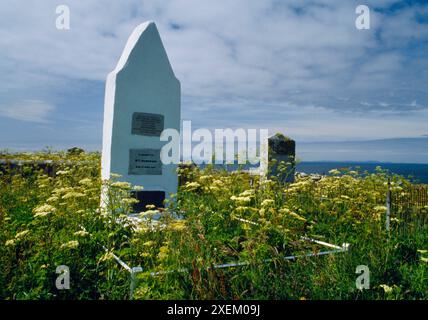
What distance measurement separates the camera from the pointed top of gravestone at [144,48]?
7512mm

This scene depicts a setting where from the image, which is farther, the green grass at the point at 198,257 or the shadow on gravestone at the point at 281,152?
the shadow on gravestone at the point at 281,152

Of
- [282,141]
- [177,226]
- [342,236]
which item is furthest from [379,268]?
[282,141]

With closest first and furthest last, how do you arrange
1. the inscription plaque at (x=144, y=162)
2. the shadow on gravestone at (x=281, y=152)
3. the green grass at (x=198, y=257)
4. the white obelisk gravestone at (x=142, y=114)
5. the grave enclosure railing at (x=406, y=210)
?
the green grass at (x=198, y=257) < the grave enclosure railing at (x=406, y=210) < the white obelisk gravestone at (x=142, y=114) < the inscription plaque at (x=144, y=162) < the shadow on gravestone at (x=281, y=152)

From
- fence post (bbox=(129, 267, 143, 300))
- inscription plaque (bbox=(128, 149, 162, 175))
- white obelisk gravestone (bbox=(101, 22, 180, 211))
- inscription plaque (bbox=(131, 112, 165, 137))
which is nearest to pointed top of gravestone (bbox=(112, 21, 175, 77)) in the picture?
white obelisk gravestone (bbox=(101, 22, 180, 211))

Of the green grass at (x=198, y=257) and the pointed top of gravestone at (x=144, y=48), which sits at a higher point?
the pointed top of gravestone at (x=144, y=48)


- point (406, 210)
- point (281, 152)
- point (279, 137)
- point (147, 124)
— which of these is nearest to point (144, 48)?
point (147, 124)

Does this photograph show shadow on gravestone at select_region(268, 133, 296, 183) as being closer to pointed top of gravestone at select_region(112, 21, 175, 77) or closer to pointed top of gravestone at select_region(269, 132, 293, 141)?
pointed top of gravestone at select_region(269, 132, 293, 141)

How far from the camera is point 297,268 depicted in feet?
12.1

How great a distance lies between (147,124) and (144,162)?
846mm

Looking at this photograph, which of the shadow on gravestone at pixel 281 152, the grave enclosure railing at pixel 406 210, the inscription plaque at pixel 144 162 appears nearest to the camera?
the grave enclosure railing at pixel 406 210

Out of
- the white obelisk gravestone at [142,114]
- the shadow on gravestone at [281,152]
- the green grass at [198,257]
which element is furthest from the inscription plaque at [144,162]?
the shadow on gravestone at [281,152]

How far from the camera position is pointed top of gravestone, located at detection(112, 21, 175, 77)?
7512mm

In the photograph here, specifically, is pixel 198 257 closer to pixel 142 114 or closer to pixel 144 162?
pixel 144 162

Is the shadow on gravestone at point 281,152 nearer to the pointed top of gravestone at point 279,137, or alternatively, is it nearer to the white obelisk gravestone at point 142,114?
the pointed top of gravestone at point 279,137
